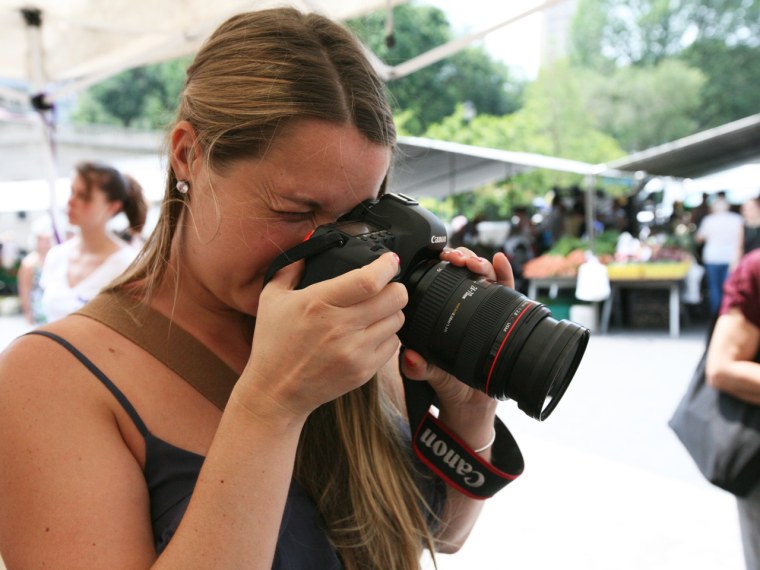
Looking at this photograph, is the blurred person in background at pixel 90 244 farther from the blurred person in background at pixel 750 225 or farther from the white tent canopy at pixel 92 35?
the blurred person in background at pixel 750 225

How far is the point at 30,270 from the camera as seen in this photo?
6727 mm

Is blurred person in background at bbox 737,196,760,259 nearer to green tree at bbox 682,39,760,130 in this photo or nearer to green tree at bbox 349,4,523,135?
green tree at bbox 349,4,523,135

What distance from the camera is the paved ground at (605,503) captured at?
267 centimetres

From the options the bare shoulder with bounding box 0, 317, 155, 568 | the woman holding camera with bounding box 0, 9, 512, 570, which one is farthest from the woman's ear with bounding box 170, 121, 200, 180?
the bare shoulder with bounding box 0, 317, 155, 568

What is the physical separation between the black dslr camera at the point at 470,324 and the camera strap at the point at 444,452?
135 millimetres

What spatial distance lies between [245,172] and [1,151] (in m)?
22.3

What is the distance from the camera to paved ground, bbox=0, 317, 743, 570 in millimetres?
2672

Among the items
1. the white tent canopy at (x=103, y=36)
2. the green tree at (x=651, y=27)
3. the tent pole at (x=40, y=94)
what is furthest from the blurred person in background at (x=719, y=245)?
the green tree at (x=651, y=27)

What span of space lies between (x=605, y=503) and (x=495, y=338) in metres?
2.57

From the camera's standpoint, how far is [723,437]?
60.8 inches

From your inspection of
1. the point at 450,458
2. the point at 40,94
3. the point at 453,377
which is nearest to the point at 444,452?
the point at 450,458

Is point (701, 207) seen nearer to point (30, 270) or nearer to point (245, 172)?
point (30, 270)

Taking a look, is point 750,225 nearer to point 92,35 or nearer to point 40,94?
point 92,35

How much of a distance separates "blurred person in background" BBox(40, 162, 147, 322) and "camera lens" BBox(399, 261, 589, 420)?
237cm
